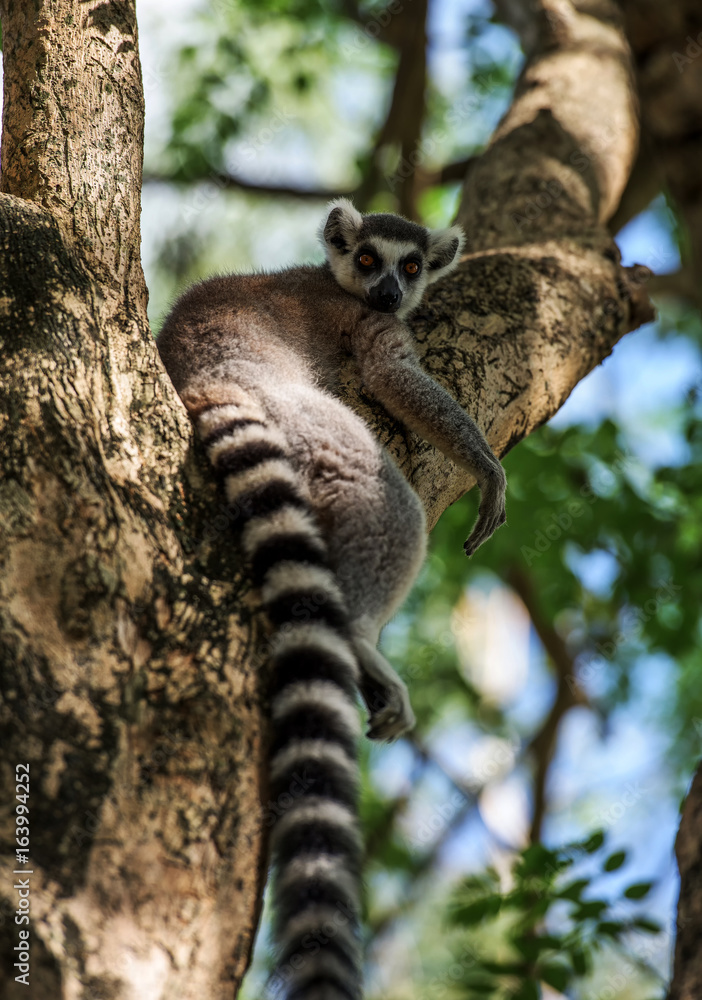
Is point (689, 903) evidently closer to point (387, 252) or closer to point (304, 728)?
point (304, 728)

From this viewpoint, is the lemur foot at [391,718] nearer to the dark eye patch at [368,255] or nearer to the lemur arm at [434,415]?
the lemur arm at [434,415]

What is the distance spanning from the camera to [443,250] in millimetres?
5285

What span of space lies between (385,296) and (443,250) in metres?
0.73

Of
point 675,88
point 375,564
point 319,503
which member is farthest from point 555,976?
point 675,88

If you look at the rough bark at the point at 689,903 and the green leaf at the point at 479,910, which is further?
the green leaf at the point at 479,910

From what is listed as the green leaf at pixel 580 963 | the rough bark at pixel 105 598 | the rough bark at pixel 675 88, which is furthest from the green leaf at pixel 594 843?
the rough bark at pixel 675 88

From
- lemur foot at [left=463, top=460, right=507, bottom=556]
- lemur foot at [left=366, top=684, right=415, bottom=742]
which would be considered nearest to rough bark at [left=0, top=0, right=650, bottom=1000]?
lemur foot at [left=366, top=684, right=415, bottom=742]

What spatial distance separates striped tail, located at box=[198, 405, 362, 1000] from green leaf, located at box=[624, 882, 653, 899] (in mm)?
2206

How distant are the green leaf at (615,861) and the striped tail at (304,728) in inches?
83.6

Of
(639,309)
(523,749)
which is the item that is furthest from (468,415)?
(523,749)

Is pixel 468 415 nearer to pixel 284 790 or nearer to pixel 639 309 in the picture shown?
pixel 639 309

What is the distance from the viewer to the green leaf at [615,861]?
404 centimetres

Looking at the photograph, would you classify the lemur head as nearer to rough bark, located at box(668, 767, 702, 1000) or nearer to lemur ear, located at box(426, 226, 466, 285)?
lemur ear, located at box(426, 226, 466, 285)

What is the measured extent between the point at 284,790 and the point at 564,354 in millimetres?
2913
